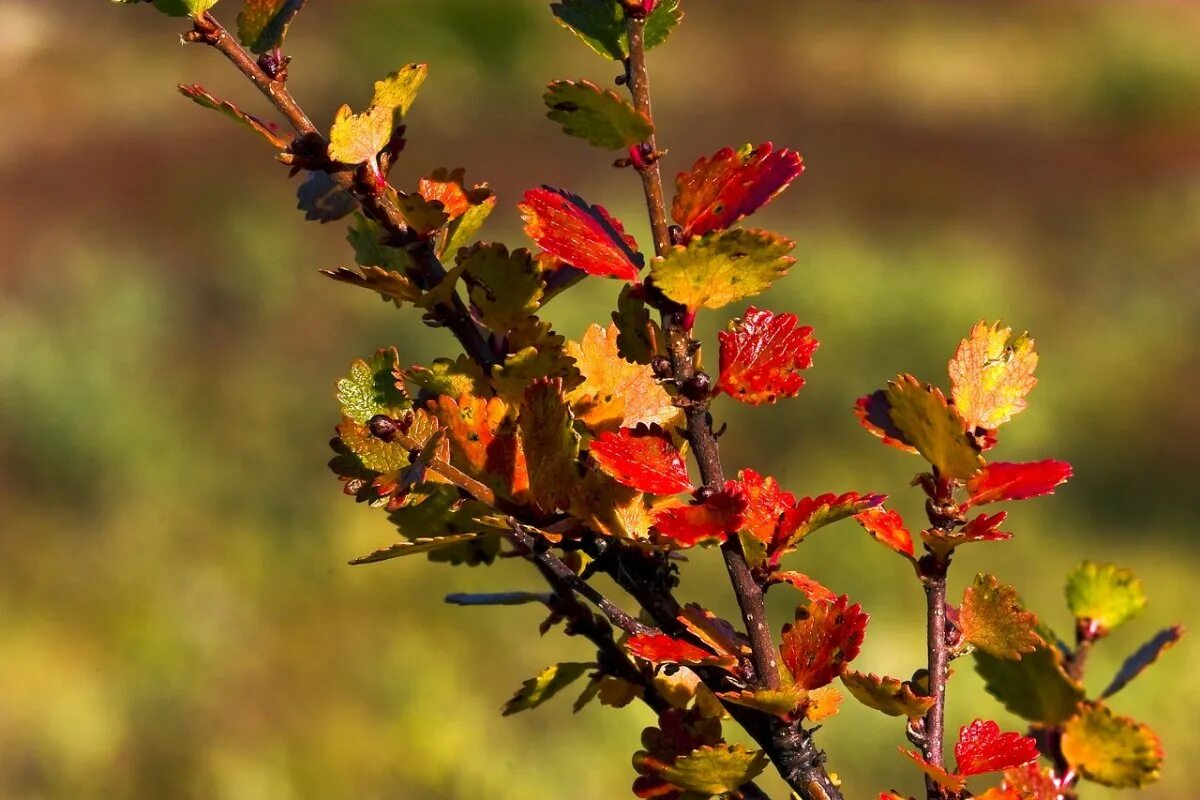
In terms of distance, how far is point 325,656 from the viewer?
210 centimetres

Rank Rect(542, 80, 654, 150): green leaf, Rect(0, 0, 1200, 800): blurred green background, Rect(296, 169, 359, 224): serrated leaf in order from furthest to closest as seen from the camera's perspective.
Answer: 1. Rect(0, 0, 1200, 800): blurred green background
2. Rect(296, 169, 359, 224): serrated leaf
3. Rect(542, 80, 654, 150): green leaf

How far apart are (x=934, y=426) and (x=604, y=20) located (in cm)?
16

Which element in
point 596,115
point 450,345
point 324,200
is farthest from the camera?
point 450,345

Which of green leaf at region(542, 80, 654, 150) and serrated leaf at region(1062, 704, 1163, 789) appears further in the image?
serrated leaf at region(1062, 704, 1163, 789)

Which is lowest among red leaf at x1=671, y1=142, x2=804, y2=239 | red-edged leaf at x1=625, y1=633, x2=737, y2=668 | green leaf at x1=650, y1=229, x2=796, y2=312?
red-edged leaf at x1=625, y1=633, x2=737, y2=668

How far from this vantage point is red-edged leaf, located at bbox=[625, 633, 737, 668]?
0.41 metres

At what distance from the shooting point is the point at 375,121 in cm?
43

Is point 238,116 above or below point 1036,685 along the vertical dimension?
above

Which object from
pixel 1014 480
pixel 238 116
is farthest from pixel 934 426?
pixel 238 116

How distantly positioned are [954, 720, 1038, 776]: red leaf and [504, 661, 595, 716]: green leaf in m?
0.15

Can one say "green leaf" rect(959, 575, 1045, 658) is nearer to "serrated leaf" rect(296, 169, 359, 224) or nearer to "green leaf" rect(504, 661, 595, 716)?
"green leaf" rect(504, 661, 595, 716)

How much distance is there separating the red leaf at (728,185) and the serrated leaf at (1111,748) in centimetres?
25

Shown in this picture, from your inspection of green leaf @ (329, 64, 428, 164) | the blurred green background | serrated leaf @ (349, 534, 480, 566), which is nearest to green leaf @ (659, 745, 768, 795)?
serrated leaf @ (349, 534, 480, 566)

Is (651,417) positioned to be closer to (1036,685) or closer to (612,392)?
(612,392)
